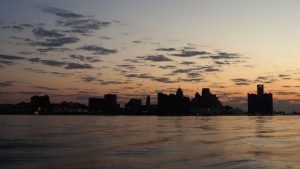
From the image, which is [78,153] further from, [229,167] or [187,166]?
[229,167]

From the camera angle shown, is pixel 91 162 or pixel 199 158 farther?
pixel 199 158

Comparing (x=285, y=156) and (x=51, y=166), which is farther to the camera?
(x=285, y=156)

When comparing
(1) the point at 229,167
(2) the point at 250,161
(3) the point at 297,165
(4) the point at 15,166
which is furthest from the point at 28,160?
(3) the point at 297,165

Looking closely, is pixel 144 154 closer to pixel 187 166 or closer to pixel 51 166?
pixel 187 166

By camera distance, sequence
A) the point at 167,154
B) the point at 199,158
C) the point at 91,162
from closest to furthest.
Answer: the point at 91,162 → the point at 199,158 → the point at 167,154

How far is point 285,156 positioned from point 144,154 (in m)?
17.4

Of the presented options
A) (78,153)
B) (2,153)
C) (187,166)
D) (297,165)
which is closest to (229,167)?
(187,166)

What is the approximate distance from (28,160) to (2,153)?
27.6 ft

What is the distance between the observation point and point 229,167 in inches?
1478

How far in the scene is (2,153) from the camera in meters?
48.6

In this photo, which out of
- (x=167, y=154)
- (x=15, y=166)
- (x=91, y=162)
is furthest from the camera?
(x=167, y=154)

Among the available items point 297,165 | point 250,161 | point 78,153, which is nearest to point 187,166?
point 250,161

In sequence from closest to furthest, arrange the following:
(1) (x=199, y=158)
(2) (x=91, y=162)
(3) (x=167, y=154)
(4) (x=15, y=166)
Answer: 1. (4) (x=15, y=166)
2. (2) (x=91, y=162)
3. (1) (x=199, y=158)
4. (3) (x=167, y=154)

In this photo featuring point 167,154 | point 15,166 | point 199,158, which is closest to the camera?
point 15,166
